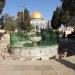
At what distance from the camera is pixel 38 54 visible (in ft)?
74.8

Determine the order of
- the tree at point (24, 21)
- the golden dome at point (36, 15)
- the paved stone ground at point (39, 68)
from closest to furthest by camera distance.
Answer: the paved stone ground at point (39, 68) < the tree at point (24, 21) < the golden dome at point (36, 15)

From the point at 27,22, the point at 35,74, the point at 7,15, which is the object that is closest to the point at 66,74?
the point at 35,74

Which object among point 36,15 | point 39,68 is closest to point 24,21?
point 36,15

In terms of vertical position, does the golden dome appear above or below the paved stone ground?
above

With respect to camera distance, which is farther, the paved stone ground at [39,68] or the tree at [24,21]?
the tree at [24,21]

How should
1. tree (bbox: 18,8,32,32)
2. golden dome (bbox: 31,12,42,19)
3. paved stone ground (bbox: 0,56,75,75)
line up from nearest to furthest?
1. paved stone ground (bbox: 0,56,75,75)
2. tree (bbox: 18,8,32,32)
3. golden dome (bbox: 31,12,42,19)

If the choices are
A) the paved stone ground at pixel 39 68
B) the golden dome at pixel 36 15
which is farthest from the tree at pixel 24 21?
the paved stone ground at pixel 39 68

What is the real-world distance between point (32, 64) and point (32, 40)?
1413 cm

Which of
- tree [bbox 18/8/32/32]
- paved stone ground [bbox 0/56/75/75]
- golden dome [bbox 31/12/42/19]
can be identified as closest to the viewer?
paved stone ground [bbox 0/56/75/75]

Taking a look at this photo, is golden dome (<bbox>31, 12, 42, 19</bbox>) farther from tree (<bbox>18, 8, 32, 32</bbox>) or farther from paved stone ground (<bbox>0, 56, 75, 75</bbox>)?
paved stone ground (<bbox>0, 56, 75, 75</bbox>)

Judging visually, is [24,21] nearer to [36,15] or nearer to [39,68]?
[36,15]

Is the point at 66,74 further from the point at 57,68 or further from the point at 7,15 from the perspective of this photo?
the point at 7,15

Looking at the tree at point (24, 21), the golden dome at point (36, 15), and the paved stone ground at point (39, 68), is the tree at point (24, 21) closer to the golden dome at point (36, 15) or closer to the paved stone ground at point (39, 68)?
the golden dome at point (36, 15)

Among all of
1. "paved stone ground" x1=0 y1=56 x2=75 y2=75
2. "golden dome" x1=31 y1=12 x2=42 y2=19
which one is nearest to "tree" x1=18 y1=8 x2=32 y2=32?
"golden dome" x1=31 y1=12 x2=42 y2=19
